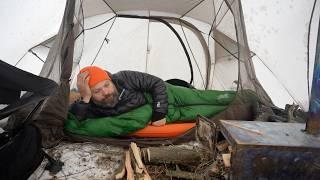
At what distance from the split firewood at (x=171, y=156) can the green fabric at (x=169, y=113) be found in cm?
49

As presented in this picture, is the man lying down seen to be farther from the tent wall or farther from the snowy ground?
the tent wall

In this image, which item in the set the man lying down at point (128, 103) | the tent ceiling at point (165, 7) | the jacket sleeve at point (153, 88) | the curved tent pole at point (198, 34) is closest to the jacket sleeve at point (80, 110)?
the man lying down at point (128, 103)

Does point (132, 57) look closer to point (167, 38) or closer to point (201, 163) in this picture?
point (167, 38)

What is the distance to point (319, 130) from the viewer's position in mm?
1751

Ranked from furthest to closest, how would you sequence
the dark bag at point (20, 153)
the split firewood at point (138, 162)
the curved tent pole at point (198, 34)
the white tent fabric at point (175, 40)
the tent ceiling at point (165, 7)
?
the curved tent pole at point (198, 34) < the tent ceiling at point (165, 7) < the white tent fabric at point (175, 40) < the split firewood at point (138, 162) < the dark bag at point (20, 153)

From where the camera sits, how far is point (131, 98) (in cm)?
290

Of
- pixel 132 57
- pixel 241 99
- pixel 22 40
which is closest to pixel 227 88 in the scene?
pixel 241 99

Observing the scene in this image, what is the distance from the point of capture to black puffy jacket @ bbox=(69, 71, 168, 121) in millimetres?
2861

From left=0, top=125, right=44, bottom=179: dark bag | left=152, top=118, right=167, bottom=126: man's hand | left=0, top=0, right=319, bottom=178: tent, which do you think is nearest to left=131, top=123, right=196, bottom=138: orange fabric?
left=152, top=118, right=167, bottom=126: man's hand

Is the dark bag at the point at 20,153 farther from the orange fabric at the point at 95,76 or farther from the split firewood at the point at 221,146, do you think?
the split firewood at the point at 221,146

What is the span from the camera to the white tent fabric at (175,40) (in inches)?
135

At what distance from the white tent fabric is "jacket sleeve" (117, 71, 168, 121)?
2.33 feet

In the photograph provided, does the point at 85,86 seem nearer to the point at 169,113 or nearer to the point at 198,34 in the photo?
the point at 169,113

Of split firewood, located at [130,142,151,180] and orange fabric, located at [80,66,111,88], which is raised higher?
orange fabric, located at [80,66,111,88]
